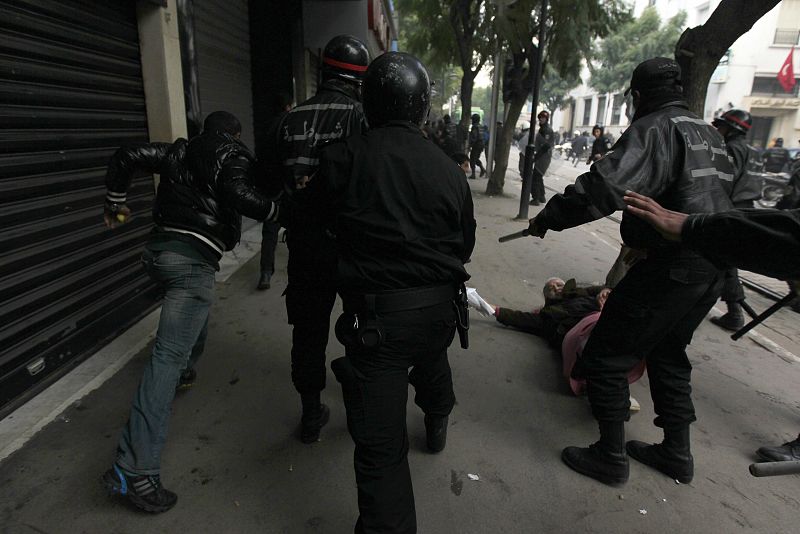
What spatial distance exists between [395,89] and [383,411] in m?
1.09

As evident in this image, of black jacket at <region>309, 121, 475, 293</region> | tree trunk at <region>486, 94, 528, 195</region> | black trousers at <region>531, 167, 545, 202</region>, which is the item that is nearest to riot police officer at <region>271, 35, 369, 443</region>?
black jacket at <region>309, 121, 475, 293</region>

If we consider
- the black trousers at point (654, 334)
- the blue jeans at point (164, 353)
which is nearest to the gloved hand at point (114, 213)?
the blue jeans at point (164, 353)

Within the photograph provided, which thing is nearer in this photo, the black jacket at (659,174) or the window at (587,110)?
the black jacket at (659,174)

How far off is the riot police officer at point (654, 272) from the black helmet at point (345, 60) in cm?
114

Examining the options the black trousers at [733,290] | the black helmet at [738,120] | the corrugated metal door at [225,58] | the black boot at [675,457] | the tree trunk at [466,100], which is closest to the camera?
the black boot at [675,457]

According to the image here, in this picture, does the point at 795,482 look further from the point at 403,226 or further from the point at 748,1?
the point at 748,1

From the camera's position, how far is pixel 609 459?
2.37 metres

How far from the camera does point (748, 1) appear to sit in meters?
4.03

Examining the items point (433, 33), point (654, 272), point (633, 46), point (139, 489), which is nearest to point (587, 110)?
point (633, 46)

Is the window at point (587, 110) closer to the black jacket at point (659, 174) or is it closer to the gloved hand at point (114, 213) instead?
the black jacket at point (659, 174)

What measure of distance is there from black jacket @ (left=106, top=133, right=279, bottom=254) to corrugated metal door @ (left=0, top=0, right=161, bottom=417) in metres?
0.91

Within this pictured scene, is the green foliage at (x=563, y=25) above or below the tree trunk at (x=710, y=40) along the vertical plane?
above

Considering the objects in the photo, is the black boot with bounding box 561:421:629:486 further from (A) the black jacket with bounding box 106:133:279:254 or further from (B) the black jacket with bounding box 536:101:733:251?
(A) the black jacket with bounding box 106:133:279:254

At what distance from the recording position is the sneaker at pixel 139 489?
2.01 m
